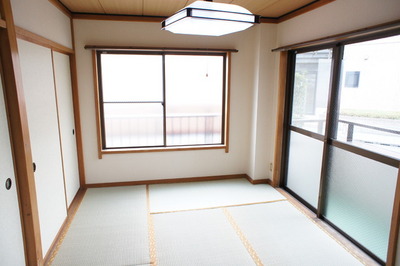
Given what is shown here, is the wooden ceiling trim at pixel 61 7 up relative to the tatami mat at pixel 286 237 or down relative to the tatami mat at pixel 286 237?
up

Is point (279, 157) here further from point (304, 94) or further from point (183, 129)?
point (183, 129)

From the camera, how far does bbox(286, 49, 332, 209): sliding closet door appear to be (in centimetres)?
286

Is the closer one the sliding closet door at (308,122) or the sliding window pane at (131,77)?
the sliding closet door at (308,122)

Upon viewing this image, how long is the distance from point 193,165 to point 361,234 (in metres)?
2.25

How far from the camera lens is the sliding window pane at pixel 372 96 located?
2.05 metres

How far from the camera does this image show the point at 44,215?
7.15 ft

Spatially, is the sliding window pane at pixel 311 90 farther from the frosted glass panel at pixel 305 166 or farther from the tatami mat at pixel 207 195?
the tatami mat at pixel 207 195

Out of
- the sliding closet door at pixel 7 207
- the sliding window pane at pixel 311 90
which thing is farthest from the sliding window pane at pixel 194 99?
the sliding closet door at pixel 7 207

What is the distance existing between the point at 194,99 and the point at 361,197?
8.02ft

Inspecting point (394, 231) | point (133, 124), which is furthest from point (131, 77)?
point (394, 231)

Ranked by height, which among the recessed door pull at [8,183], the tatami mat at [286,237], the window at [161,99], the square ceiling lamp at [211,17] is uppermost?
the square ceiling lamp at [211,17]

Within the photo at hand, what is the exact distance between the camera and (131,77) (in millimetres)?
3588

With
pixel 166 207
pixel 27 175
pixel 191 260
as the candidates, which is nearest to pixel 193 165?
pixel 166 207

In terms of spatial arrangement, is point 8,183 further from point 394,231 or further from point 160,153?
point 394,231
